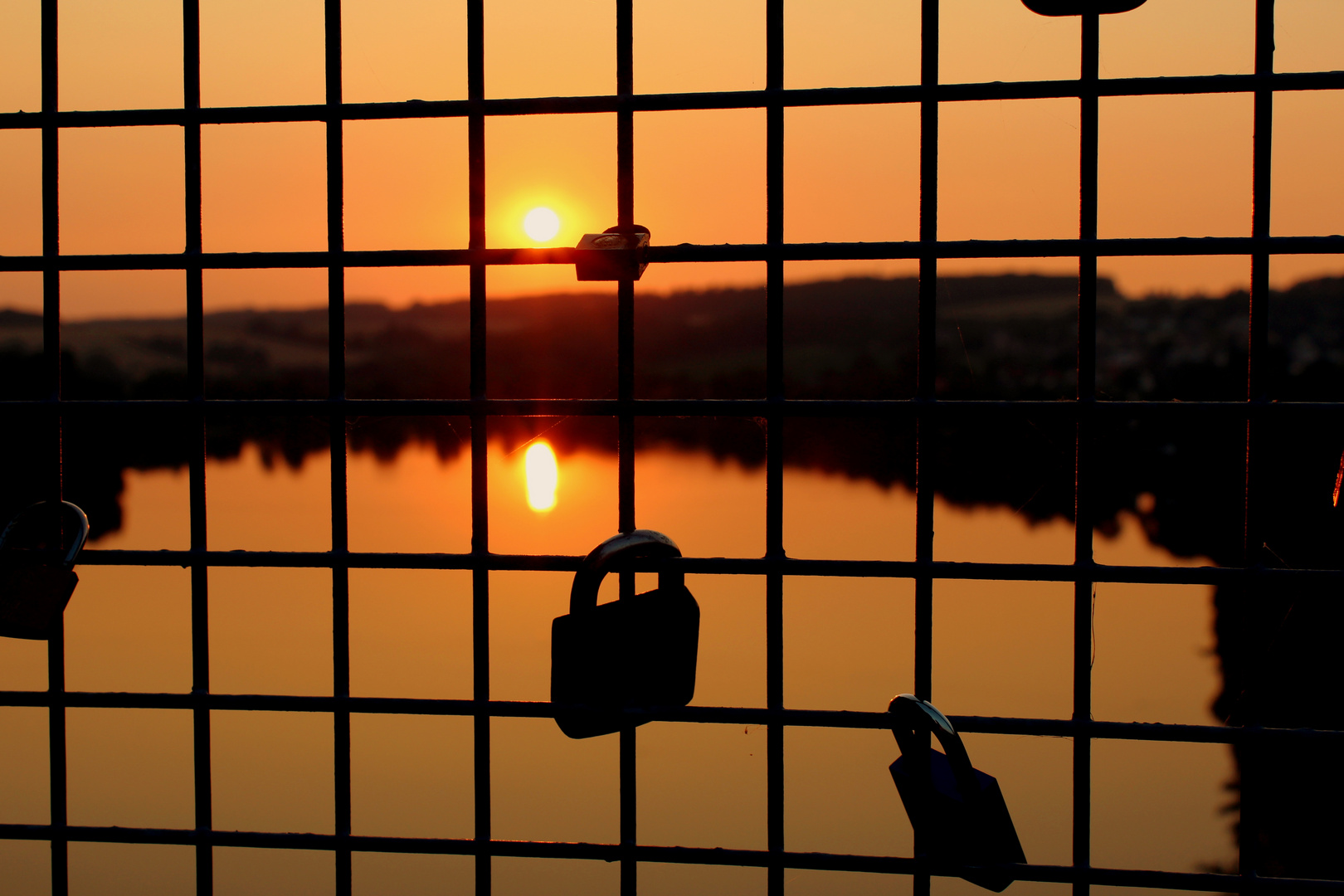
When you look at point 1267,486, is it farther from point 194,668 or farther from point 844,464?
point 194,668

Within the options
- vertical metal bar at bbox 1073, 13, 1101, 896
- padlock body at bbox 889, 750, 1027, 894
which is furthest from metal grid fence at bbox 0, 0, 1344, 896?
padlock body at bbox 889, 750, 1027, 894

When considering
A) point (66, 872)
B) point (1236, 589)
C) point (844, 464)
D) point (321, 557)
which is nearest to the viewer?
point (1236, 589)

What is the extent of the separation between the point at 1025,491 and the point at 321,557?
876 mm

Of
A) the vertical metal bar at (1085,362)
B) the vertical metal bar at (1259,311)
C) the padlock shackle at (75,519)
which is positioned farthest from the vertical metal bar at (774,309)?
the padlock shackle at (75,519)

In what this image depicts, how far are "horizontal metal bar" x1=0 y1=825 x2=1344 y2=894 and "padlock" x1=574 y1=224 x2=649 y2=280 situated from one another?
658mm

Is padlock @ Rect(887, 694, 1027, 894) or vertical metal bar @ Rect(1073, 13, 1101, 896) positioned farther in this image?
vertical metal bar @ Rect(1073, 13, 1101, 896)

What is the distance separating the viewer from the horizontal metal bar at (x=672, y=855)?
35.5 inches

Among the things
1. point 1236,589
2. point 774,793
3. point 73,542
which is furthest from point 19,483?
point 1236,589

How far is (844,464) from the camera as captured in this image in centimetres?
130

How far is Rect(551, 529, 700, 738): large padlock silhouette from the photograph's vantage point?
79 cm

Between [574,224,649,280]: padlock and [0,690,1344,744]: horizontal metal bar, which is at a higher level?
[574,224,649,280]: padlock

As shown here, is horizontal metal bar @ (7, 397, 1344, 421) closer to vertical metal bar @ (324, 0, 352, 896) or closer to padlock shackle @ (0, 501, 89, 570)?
vertical metal bar @ (324, 0, 352, 896)

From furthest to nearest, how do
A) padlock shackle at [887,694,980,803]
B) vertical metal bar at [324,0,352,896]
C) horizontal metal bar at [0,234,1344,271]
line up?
vertical metal bar at [324,0,352,896], horizontal metal bar at [0,234,1344,271], padlock shackle at [887,694,980,803]

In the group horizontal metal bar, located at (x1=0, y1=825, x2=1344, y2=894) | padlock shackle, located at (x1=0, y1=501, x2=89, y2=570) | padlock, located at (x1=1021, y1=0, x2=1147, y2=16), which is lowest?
horizontal metal bar, located at (x1=0, y1=825, x2=1344, y2=894)
